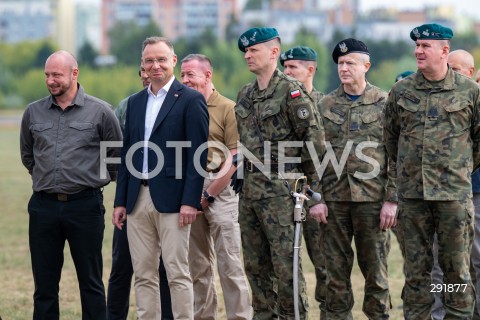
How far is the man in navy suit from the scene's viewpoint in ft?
23.2

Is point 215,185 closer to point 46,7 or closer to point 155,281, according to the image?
point 155,281

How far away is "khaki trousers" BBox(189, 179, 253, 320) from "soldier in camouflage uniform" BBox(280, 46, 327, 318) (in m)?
0.67

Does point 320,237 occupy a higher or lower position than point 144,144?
lower

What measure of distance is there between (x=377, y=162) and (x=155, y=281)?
6.20 ft

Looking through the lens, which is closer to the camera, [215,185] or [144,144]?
[144,144]

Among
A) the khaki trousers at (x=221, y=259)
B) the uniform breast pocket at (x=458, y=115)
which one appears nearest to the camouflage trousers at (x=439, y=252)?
the uniform breast pocket at (x=458, y=115)

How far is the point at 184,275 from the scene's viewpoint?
7.14m

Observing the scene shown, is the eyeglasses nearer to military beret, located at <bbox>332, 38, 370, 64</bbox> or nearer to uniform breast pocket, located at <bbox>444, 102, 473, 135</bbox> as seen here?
military beret, located at <bbox>332, 38, 370, 64</bbox>

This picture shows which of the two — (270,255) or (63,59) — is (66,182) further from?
(270,255)

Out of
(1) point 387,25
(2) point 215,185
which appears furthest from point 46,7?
(2) point 215,185

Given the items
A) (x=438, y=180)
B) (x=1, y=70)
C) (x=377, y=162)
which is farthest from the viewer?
(x=1, y=70)

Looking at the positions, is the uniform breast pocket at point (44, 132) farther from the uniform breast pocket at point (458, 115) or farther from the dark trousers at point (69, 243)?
the uniform breast pocket at point (458, 115)

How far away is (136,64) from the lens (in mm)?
135750

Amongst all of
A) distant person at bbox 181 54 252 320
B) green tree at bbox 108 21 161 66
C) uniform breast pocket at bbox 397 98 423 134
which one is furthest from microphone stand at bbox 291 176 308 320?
green tree at bbox 108 21 161 66
